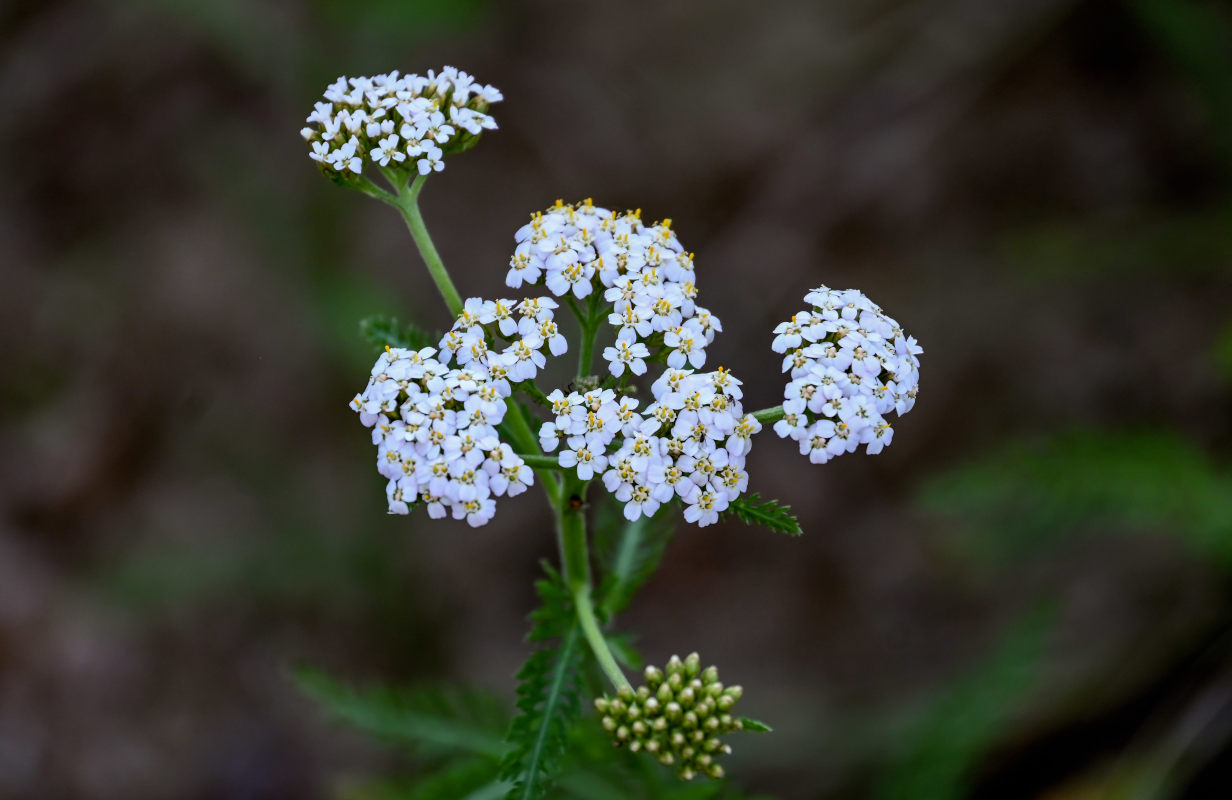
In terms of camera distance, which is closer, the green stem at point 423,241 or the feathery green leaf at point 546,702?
the feathery green leaf at point 546,702

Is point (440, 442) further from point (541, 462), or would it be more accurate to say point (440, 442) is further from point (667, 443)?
point (667, 443)

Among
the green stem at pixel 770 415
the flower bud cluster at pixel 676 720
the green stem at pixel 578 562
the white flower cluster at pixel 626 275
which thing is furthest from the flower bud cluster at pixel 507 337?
the flower bud cluster at pixel 676 720

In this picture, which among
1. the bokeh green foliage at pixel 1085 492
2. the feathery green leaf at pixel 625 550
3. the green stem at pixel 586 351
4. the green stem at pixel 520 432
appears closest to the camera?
the green stem at pixel 520 432

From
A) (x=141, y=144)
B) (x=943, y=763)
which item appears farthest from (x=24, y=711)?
(x=943, y=763)

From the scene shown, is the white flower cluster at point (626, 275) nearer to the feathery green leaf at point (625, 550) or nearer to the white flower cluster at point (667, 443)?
the white flower cluster at point (667, 443)

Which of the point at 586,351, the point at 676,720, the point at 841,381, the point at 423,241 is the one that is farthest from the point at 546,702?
the point at 423,241

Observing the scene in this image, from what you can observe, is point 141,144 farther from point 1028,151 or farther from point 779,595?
point 1028,151

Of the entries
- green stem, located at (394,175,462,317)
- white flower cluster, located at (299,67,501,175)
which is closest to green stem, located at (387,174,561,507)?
green stem, located at (394,175,462,317)
